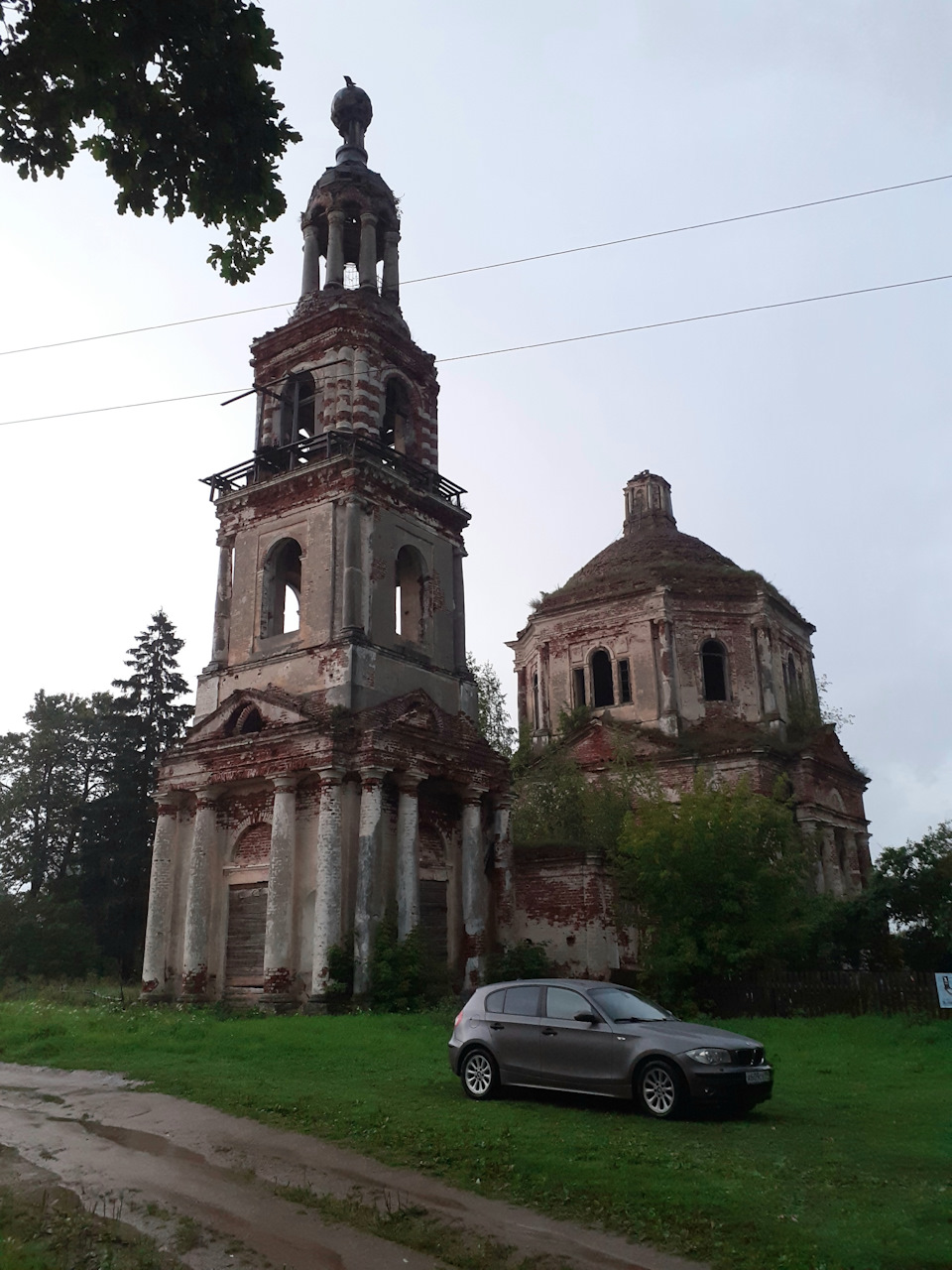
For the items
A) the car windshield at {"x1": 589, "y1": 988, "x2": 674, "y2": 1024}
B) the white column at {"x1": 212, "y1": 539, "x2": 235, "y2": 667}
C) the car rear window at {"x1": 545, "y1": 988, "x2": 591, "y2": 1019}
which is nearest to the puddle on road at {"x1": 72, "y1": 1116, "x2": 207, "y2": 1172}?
the car rear window at {"x1": 545, "y1": 988, "x2": 591, "y2": 1019}

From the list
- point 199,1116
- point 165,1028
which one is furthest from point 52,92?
point 165,1028

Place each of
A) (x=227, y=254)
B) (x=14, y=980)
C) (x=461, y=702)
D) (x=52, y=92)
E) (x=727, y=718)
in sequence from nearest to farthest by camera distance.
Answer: (x=52, y=92)
(x=227, y=254)
(x=461, y=702)
(x=14, y=980)
(x=727, y=718)

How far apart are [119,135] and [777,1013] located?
Answer: 17.4 m

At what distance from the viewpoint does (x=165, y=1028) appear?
16.5 metres

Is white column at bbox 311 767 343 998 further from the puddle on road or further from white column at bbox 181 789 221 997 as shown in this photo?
the puddle on road

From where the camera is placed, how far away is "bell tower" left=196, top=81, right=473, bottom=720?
74.3ft

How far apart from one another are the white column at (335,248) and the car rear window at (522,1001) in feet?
68.6

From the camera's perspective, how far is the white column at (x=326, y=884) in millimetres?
18953

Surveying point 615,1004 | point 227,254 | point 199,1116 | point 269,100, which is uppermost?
point 269,100

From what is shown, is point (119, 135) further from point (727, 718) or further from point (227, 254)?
point (727, 718)

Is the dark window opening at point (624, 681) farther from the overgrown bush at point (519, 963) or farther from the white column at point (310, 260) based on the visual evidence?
the white column at point (310, 260)

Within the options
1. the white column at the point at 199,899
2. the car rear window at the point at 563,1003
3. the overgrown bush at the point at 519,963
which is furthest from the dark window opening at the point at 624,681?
the car rear window at the point at 563,1003

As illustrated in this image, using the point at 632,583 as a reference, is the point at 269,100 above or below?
below

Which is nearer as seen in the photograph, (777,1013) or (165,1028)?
(165,1028)
